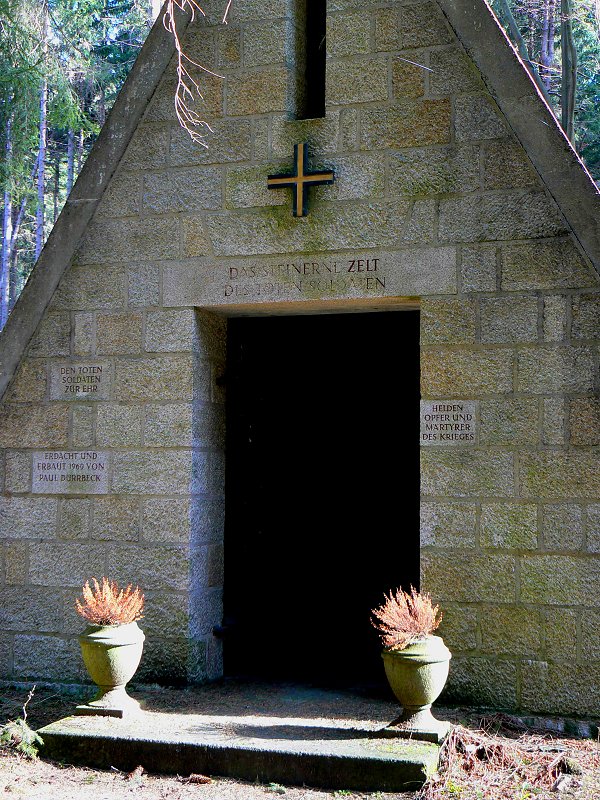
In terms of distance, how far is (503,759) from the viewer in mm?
4879

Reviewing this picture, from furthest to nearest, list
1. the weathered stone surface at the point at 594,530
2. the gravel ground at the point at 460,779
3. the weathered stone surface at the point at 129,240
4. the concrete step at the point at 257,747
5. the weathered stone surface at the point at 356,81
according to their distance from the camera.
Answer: the weathered stone surface at the point at 129,240 → the weathered stone surface at the point at 356,81 → the weathered stone surface at the point at 594,530 → the concrete step at the point at 257,747 → the gravel ground at the point at 460,779

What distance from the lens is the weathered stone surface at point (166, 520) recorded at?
636 centimetres

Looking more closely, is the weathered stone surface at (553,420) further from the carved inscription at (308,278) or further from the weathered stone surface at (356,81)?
the weathered stone surface at (356,81)

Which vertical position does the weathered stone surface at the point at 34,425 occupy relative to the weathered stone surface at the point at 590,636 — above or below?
above

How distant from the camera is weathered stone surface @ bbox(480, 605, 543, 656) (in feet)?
18.5

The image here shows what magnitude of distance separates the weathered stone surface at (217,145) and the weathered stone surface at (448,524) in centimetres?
257

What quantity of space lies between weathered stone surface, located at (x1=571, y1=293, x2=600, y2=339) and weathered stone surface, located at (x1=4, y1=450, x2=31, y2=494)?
3.75m

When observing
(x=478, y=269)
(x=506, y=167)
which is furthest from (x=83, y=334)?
(x=506, y=167)

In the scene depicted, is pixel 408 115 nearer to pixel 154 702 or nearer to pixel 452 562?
pixel 452 562

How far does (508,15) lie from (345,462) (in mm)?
8063

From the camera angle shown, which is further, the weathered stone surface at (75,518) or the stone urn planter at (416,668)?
the weathered stone surface at (75,518)

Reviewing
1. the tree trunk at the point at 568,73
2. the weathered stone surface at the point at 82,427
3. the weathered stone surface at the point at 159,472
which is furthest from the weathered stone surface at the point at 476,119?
the tree trunk at the point at 568,73

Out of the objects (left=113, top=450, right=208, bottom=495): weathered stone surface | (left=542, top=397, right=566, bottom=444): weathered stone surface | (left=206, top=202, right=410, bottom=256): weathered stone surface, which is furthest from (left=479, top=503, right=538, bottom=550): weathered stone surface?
(left=113, top=450, right=208, bottom=495): weathered stone surface

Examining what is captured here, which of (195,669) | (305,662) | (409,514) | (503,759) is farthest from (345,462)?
(503,759)
